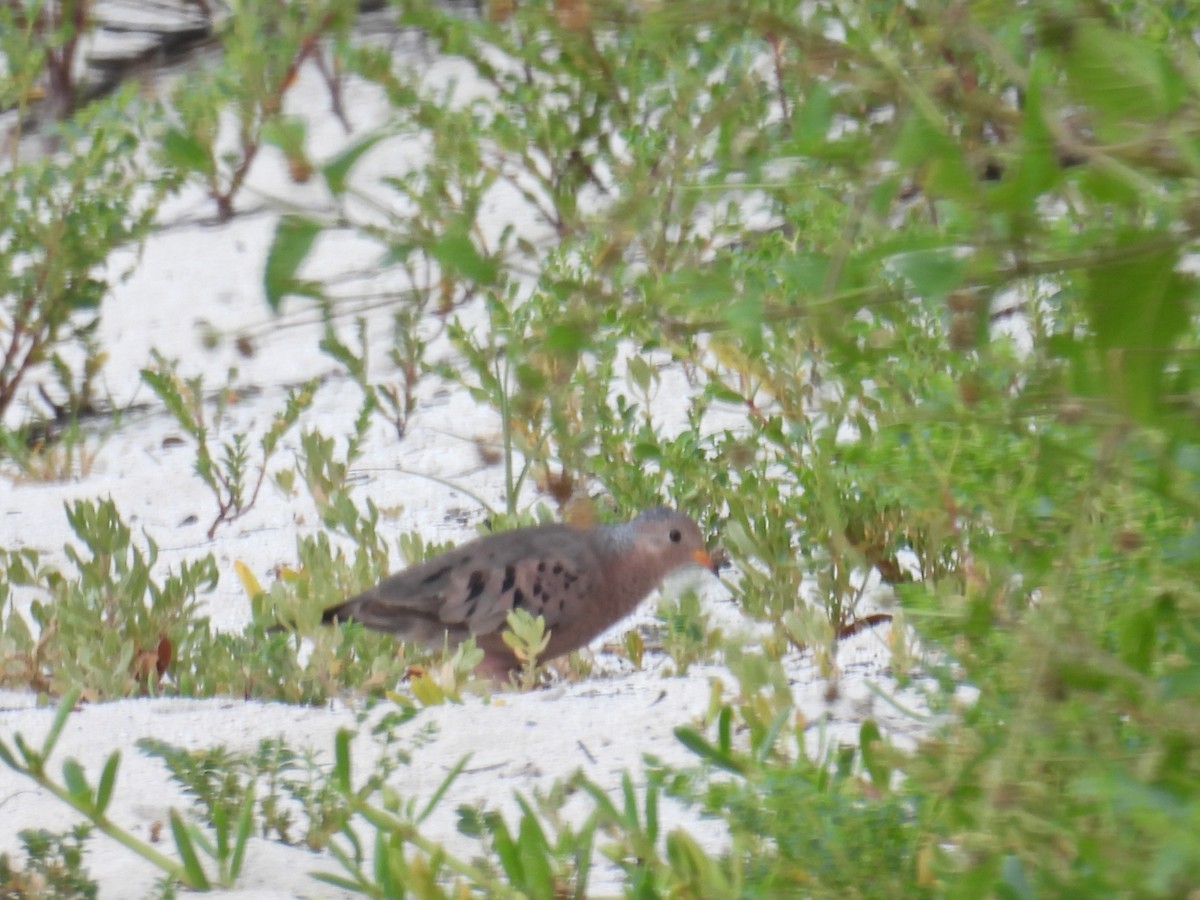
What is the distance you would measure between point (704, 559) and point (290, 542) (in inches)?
54.8

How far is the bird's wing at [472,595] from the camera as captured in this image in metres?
4.05

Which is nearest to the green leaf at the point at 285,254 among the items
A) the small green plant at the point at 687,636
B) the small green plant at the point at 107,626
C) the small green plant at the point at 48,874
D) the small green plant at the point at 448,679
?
the small green plant at the point at 48,874

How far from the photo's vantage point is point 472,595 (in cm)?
407

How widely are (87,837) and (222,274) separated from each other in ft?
15.1

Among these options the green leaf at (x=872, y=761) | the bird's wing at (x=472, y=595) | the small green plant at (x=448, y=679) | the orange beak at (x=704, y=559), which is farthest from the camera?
the orange beak at (x=704, y=559)

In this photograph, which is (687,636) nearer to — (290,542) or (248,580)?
(248,580)

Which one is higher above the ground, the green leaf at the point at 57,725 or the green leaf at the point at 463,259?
the green leaf at the point at 463,259

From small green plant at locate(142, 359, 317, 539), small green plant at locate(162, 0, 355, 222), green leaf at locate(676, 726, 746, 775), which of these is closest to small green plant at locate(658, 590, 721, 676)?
small green plant at locate(162, 0, 355, 222)

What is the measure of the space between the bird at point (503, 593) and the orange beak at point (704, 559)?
180 millimetres

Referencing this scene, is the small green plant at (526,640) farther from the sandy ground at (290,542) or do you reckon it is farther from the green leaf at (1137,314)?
the green leaf at (1137,314)

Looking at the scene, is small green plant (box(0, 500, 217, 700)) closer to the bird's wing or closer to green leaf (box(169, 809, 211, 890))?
the bird's wing

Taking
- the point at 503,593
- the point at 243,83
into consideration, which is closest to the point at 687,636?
the point at 503,593

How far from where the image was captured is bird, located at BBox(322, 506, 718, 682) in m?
4.05

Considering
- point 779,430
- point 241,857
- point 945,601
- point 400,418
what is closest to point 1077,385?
point 945,601
